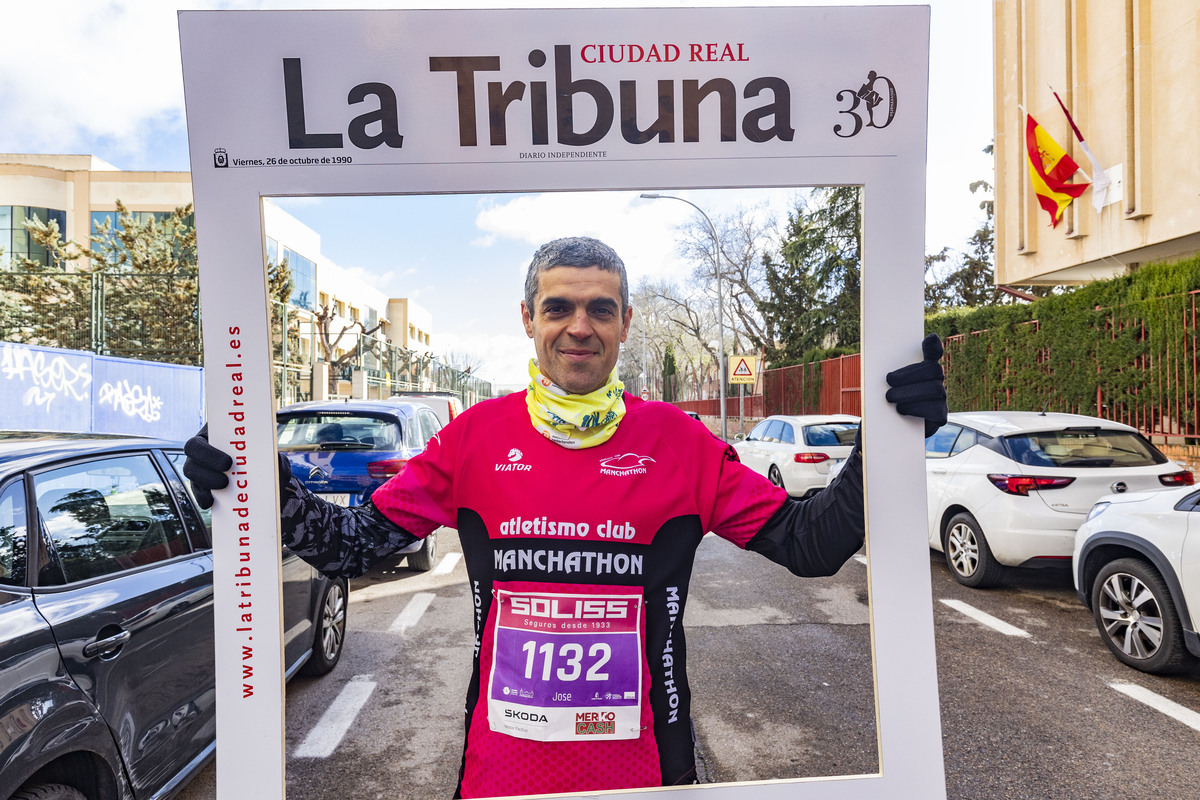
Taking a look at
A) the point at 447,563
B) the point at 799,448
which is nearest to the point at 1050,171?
the point at 799,448

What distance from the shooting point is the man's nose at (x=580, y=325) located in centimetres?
161

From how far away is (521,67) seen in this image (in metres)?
1.45

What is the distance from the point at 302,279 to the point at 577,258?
0.56 metres

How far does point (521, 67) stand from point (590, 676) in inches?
48.4

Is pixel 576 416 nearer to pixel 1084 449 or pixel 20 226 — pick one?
pixel 1084 449

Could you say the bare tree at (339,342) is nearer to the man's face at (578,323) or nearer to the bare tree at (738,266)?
the man's face at (578,323)

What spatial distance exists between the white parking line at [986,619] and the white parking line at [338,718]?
4.44 metres

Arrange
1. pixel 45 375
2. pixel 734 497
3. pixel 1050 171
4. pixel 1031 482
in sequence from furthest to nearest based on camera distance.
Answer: pixel 1050 171, pixel 45 375, pixel 1031 482, pixel 734 497

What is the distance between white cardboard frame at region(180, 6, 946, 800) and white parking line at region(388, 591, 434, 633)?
3.11 metres

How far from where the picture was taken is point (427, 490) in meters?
1.66

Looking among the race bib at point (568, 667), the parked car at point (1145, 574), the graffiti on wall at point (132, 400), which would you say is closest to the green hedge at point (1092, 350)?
the parked car at point (1145, 574)

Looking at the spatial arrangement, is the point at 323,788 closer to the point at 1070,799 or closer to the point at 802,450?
the point at 802,450

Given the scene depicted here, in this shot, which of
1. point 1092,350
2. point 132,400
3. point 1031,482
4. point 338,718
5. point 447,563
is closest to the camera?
point 447,563

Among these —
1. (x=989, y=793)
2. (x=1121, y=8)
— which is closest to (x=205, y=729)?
(x=989, y=793)
